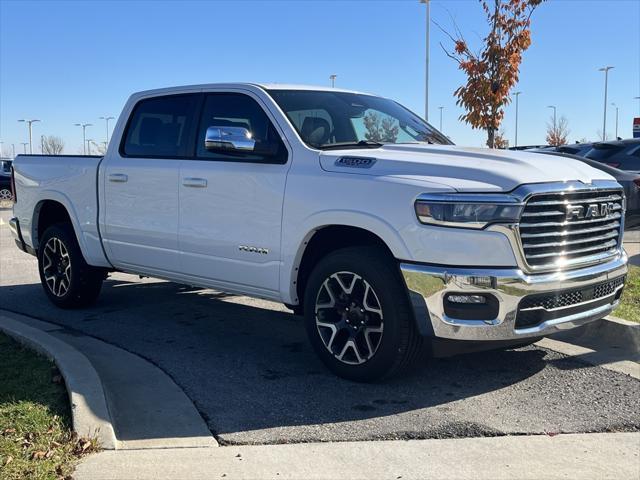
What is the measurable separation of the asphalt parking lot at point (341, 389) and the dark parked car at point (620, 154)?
7.26 m

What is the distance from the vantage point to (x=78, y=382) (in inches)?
171

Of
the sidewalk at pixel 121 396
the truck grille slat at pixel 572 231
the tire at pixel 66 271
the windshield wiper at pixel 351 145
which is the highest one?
the windshield wiper at pixel 351 145

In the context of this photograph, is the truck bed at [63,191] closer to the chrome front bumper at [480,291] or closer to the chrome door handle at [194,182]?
the chrome door handle at [194,182]

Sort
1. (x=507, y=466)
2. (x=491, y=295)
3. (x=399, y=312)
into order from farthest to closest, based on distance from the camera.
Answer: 1. (x=399, y=312)
2. (x=491, y=295)
3. (x=507, y=466)

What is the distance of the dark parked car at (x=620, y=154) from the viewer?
11422mm

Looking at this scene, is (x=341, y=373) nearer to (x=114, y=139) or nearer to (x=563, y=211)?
(x=563, y=211)

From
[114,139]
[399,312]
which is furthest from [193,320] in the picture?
[399,312]

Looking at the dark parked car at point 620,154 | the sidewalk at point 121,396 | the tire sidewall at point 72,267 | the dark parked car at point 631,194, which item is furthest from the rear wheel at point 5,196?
the dark parked car at point 631,194

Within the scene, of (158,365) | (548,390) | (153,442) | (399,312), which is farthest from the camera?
(158,365)

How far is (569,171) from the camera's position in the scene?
441 centimetres

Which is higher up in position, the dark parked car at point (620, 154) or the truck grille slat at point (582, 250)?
the dark parked car at point (620, 154)

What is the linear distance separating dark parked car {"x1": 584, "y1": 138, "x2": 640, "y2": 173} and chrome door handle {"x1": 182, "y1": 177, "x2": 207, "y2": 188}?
842 centimetres

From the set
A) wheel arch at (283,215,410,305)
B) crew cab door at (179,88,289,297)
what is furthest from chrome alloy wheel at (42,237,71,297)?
wheel arch at (283,215,410,305)

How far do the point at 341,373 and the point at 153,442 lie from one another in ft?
4.67
